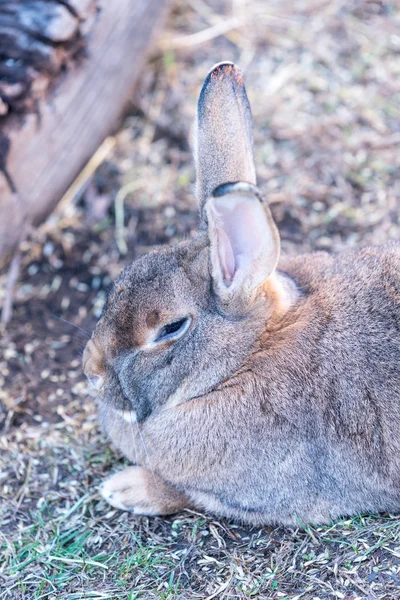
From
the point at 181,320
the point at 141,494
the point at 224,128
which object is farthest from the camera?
the point at 141,494

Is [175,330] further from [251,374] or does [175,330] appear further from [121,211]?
[121,211]

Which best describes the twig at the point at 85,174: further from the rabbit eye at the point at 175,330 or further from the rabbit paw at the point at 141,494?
the rabbit eye at the point at 175,330

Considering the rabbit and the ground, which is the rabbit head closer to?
the rabbit

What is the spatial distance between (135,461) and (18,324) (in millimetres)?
1901

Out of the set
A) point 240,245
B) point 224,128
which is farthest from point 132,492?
point 224,128

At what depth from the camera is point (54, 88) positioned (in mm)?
5859

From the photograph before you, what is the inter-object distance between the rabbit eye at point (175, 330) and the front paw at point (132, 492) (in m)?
1.01

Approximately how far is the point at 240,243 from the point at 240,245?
13 millimetres

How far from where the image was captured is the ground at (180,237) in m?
4.12

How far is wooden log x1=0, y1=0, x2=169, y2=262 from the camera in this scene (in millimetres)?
5547

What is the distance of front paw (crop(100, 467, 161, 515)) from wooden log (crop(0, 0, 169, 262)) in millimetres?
2189

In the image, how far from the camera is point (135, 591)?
13.2 feet

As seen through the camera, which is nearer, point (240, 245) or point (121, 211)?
point (240, 245)

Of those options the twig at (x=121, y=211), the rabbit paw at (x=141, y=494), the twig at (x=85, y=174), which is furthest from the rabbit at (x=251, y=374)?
the twig at (x=85, y=174)
